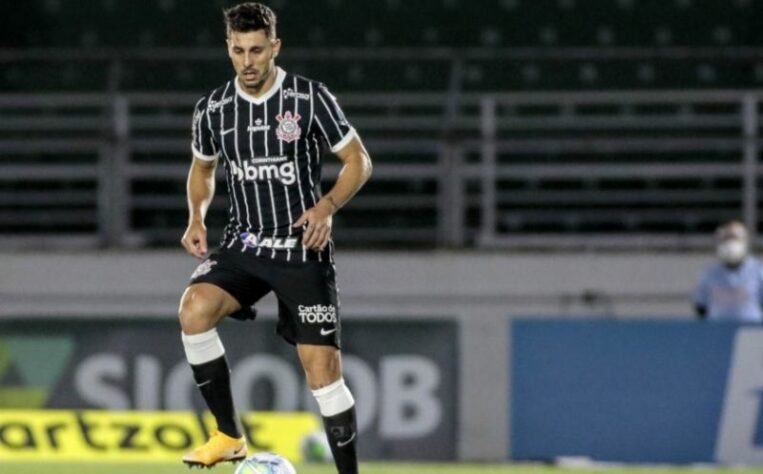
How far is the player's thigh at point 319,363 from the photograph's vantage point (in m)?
6.75

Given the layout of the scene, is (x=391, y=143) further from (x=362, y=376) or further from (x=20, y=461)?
(x=20, y=461)

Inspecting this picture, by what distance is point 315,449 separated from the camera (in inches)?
419

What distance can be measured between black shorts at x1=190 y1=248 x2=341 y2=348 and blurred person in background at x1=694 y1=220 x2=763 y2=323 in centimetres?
528

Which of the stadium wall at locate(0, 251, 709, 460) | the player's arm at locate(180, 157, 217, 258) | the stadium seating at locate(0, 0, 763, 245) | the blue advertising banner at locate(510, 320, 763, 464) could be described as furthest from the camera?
the stadium seating at locate(0, 0, 763, 245)

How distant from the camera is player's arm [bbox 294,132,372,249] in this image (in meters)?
6.52

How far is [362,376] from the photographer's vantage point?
1157 cm

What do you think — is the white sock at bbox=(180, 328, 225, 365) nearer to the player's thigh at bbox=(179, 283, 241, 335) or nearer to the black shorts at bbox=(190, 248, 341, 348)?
the player's thigh at bbox=(179, 283, 241, 335)

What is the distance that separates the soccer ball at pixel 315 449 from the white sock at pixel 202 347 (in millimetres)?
3800

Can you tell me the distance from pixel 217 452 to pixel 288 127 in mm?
1251

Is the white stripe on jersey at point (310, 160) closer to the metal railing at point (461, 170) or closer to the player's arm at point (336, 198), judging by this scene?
the player's arm at point (336, 198)

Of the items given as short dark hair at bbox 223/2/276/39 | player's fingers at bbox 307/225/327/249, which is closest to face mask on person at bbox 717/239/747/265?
player's fingers at bbox 307/225/327/249

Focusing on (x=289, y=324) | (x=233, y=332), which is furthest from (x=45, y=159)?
(x=289, y=324)

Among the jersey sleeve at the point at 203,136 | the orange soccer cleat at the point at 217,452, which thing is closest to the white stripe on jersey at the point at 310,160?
the jersey sleeve at the point at 203,136

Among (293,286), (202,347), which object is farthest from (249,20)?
(202,347)
